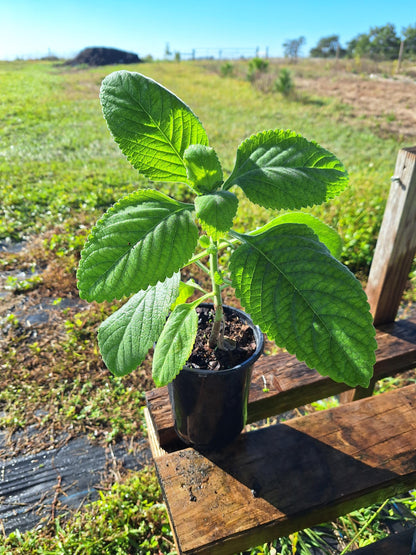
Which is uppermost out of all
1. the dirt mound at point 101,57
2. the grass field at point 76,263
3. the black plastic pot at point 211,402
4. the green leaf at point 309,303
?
the dirt mound at point 101,57

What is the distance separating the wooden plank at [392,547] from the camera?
1304mm

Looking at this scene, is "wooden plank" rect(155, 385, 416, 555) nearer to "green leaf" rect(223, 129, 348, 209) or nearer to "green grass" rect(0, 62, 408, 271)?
"green leaf" rect(223, 129, 348, 209)

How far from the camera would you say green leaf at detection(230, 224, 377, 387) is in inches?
31.3

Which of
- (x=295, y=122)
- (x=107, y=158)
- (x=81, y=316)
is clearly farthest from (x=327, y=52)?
(x=81, y=316)

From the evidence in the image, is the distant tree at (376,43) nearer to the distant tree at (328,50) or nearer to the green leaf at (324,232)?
the distant tree at (328,50)

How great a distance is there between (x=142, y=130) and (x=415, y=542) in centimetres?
142

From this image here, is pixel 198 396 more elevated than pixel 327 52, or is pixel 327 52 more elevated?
pixel 327 52

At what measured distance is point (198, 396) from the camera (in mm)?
1122

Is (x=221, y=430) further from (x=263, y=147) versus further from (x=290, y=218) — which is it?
(x=263, y=147)

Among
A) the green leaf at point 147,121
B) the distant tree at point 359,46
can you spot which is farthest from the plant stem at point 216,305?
the distant tree at point 359,46

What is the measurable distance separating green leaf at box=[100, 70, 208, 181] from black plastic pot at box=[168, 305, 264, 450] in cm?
53

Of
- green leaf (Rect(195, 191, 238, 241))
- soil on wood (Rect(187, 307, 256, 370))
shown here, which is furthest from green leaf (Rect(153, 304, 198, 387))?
green leaf (Rect(195, 191, 238, 241))

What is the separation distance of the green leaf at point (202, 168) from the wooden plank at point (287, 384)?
0.80 metres

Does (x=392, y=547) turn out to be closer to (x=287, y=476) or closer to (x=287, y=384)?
(x=287, y=476)
